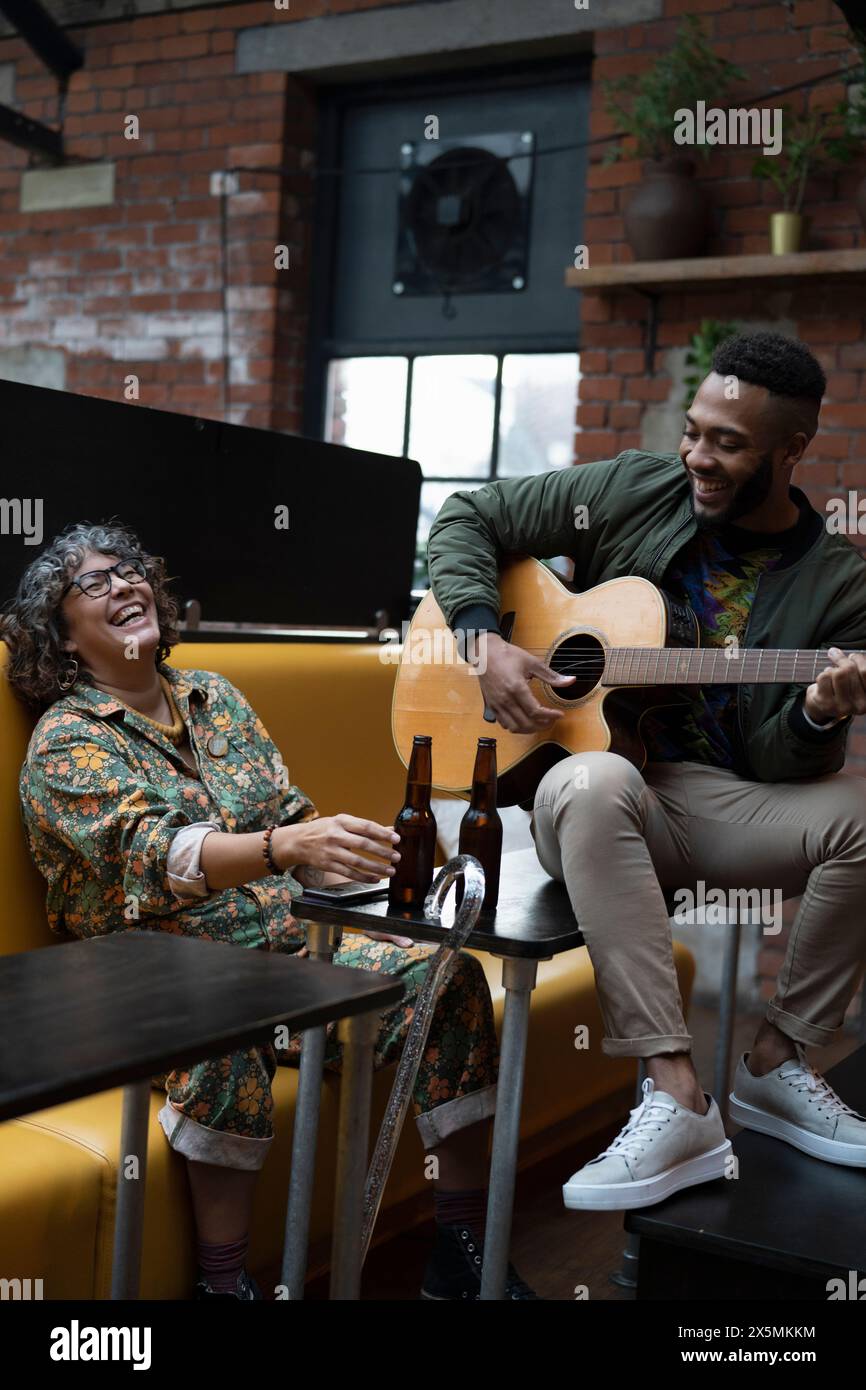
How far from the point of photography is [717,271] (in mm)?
3945

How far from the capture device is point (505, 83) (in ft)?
15.0

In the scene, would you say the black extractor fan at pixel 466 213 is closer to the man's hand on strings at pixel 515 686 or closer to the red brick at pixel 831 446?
the red brick at pixel 831 446

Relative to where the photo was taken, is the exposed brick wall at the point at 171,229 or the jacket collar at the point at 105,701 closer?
the jacket collar at the point at 105,701

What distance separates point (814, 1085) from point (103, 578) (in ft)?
4.28

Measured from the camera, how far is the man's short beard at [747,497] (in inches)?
87.2

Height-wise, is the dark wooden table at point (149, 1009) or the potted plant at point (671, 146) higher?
the potted plant at point (671, 146)

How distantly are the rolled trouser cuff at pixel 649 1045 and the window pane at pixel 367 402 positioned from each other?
325 cm

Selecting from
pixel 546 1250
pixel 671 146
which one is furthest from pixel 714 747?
pixel 671 146

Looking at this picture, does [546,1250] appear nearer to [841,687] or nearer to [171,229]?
[841,687]

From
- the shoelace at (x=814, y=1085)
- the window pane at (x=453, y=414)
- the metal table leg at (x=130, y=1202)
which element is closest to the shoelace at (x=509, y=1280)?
the shoelace at (x=814, y=1085)

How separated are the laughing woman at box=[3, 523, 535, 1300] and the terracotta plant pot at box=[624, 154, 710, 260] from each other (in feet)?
7.35

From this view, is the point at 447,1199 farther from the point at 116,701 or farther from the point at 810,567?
the point at 810,567

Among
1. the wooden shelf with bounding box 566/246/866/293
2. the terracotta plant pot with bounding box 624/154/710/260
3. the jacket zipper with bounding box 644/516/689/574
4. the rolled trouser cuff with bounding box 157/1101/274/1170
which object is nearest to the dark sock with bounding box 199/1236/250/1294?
the rolled trouser cuff with bounding box 157/1101/274/1170
